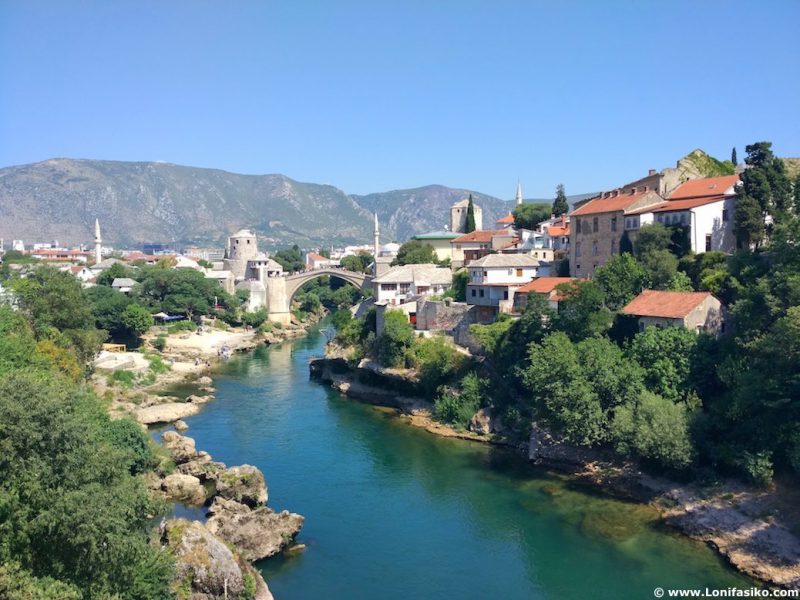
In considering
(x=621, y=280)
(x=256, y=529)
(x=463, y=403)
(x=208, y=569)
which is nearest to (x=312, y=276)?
(x=463, y=403)

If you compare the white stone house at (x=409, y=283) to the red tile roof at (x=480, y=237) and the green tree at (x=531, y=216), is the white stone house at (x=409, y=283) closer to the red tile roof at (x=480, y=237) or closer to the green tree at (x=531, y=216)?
the red tile roof at (x=480, y=237)

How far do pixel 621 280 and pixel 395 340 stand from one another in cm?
1217

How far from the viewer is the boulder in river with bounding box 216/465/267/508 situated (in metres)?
22.7

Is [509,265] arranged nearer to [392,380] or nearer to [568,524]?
[392,380]

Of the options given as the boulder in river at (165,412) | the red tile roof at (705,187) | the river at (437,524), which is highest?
the red tile roof at (705,187)

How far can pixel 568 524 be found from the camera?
21.8 meters

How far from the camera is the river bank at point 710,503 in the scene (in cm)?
1888

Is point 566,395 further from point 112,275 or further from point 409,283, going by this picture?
point 112,275

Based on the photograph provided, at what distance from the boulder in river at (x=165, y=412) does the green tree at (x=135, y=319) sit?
649 inches

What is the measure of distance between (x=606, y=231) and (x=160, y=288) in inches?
1613

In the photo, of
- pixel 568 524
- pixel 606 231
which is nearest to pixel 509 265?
pixel 606 231

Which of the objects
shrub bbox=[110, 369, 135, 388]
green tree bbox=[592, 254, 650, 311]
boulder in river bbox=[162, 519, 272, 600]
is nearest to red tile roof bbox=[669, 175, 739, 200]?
green tree bbox=[592, 254, 650, 311]

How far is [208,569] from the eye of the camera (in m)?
16.7

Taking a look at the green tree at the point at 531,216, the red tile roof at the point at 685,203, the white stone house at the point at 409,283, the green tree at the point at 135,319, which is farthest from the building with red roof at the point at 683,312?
the green tree at the point at 135,319
